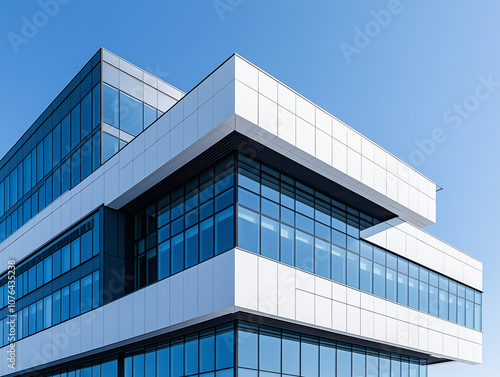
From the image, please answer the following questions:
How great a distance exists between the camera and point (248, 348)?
1944cm

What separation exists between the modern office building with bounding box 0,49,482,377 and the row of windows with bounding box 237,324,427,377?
0.23ft

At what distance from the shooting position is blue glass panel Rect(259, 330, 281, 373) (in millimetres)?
19969

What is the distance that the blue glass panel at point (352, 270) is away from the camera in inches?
964

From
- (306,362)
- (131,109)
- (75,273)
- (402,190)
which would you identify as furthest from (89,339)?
(402,190)

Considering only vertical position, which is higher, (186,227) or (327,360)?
(186,227)

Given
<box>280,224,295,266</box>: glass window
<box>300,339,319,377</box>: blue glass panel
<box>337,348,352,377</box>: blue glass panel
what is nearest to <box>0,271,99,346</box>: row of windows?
<box>280,224,295,266</box>: glass window

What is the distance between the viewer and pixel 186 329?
20.7 meters

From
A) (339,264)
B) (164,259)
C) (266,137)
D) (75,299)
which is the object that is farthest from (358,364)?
(75,299)

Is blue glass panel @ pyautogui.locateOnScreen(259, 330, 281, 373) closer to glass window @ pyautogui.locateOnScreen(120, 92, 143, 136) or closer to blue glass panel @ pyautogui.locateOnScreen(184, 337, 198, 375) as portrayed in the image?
blue glass panel @ pyautogui.locateOnScreen(184, 337, 198, 375)

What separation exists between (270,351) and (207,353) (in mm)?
2237

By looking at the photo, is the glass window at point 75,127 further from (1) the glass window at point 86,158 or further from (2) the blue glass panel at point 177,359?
(2) the blue glass panel at point 177,359

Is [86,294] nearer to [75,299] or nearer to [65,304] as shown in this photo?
[75,299]

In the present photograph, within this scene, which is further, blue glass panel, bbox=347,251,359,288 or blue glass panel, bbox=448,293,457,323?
blue glass panel, bbox=448,293,457,323

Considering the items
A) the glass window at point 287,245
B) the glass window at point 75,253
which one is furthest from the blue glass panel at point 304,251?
the glass window at point 75,253
